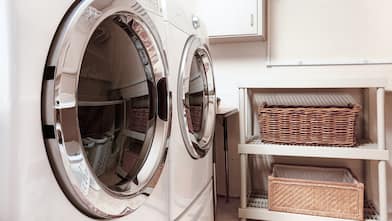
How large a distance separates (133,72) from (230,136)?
1642mm

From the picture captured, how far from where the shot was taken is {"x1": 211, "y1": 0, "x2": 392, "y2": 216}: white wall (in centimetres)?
220

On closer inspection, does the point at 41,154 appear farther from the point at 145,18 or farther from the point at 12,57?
the point at 145,18

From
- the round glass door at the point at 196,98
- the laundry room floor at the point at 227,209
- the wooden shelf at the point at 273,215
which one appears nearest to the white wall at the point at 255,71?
the laundry room floor at the point at 227,209

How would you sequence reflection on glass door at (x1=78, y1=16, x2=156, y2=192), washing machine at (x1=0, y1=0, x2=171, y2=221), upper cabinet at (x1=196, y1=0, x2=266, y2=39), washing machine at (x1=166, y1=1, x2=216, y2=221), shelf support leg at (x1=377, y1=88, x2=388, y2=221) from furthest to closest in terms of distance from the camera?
1. upper cabinet at (x1=196, y1=0, x2=266, y2=39)
2. shelf support leg at (x1=377, y1=88, x2=388, y2=221)
3. washing machine at (x1=166, y1=1, x2=216, y2=221)
4. reflection on glass door at (x1=78, y1=16, x2=156, y2=192)
5. washing machine at (x1=0, y1=0, x2=171, y2=221)

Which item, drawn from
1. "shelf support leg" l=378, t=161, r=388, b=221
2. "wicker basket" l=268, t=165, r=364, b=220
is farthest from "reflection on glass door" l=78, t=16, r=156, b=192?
"shelf support leg" l=378, t=161, r=388, b=221

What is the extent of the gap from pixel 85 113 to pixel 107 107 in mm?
103

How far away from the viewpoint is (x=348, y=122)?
5.95ft

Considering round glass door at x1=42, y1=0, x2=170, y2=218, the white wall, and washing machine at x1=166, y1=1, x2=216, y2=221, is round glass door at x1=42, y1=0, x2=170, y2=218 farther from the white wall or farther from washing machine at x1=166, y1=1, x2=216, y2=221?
the white wall

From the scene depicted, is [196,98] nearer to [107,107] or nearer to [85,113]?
[107,107]

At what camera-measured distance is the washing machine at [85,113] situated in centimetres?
54

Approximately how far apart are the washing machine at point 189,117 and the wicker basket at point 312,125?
17.6 inches

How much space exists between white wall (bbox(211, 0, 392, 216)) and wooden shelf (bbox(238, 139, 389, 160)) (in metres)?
0.51

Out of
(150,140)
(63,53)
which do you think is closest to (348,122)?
(150,140)

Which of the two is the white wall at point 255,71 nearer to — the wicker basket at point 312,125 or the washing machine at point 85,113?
the wicker basket at point 312,125
